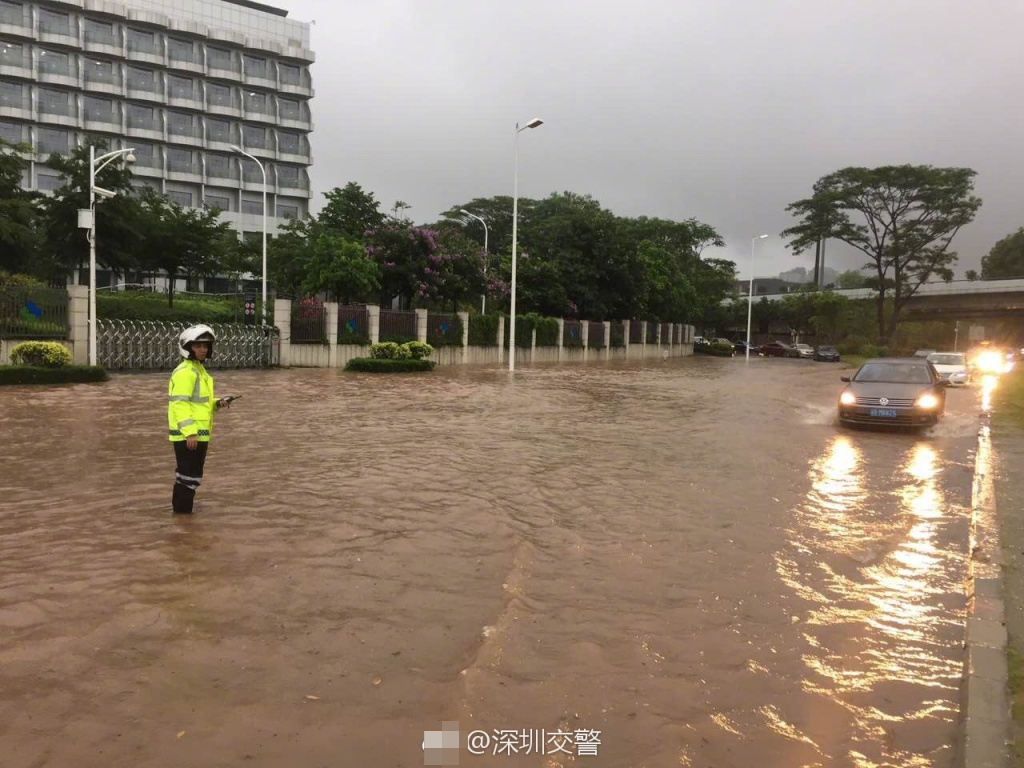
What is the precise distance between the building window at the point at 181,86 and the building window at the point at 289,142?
7.53 metres

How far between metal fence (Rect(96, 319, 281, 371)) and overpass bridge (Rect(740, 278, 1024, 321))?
53003 millimetres

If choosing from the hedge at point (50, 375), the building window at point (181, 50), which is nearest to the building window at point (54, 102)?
the building window at point (181, 50)

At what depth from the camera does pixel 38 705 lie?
3541 millimetres

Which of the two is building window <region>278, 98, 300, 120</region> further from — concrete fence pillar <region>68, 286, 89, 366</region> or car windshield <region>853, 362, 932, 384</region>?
car windshield <region>853, 362, 932, 384</region>

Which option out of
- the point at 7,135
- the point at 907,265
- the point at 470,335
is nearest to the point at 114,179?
the point at 470,335

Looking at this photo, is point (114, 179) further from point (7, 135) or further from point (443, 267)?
point (7, 135)

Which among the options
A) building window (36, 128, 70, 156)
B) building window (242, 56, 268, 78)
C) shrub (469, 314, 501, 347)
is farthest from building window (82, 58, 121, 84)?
shrub (469, 314, 501, 347)

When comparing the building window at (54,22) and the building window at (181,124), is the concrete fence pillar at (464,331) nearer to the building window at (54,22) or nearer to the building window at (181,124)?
the building window at (181,124)

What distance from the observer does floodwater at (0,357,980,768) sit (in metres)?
3.43

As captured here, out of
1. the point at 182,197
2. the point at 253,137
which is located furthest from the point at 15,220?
the point at 253,137

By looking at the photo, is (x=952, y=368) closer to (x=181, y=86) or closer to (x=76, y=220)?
(x=76, y=220)

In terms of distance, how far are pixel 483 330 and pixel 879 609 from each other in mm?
32982

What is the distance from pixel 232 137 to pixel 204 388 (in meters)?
65.2

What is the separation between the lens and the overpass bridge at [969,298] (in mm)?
57875
